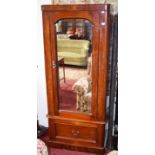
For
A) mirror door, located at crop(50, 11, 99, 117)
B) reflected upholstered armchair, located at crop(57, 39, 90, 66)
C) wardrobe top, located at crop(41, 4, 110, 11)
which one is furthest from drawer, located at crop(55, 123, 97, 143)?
wardrobe top, located at crop(41, 4, 110, 11)

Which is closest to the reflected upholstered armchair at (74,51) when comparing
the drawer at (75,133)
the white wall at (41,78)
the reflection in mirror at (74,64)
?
the reflection in mirror at (74,64)

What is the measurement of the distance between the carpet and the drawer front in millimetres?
203

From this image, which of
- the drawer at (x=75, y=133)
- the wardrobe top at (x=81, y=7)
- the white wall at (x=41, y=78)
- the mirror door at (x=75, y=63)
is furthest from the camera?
the white wall at (x=41, y=78)

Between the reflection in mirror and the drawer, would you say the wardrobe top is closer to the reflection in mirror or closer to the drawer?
the reflection in mirror

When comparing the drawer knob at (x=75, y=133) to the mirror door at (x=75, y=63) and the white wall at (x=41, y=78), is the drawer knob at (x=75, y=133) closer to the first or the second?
the mirror door at (x=75, y=63)

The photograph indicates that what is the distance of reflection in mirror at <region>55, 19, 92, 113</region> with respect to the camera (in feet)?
6.75

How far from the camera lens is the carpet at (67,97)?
2.32 m

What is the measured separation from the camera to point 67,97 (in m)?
2.36

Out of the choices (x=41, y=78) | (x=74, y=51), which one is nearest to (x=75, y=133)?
(x=41, y=78)

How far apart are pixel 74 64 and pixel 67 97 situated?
407 millimetres

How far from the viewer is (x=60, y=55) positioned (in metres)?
2.22
